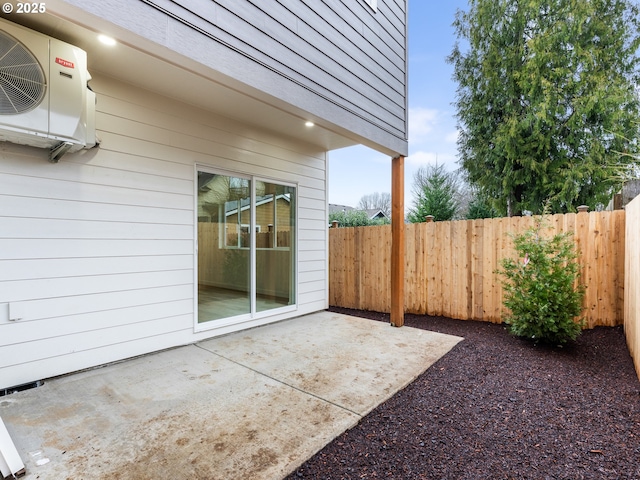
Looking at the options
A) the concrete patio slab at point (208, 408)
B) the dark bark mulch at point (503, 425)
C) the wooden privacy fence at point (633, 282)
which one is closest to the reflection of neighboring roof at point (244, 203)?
the concrete patio slab at point (208, 408)

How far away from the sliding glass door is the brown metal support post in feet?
4.90

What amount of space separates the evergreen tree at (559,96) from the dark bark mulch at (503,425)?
6863mm

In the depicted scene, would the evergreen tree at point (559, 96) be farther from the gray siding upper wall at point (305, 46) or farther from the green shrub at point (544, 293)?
the gray siding upper wall at point (305, 46)

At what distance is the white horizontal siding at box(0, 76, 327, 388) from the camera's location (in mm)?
2502

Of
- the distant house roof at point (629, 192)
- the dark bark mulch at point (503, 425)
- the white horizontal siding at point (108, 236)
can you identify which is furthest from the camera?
the distant house roof at point (629, 192)

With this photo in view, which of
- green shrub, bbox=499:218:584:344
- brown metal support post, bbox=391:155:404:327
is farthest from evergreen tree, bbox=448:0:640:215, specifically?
brown metal support post, bbox=391:155:404:327

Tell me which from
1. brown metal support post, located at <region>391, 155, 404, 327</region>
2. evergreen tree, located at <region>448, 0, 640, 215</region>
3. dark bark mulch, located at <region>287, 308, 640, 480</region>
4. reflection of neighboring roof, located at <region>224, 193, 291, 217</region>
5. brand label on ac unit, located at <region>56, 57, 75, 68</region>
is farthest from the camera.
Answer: evergreen tree, located at <region>448, 0, 640, 215</region>

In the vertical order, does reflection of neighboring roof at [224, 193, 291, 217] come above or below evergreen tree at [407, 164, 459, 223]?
below

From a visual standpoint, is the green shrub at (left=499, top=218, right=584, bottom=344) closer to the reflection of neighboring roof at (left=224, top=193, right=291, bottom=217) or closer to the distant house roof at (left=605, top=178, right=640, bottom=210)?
the distant house roof at (left=605, top=178, right=640, bottom=210)

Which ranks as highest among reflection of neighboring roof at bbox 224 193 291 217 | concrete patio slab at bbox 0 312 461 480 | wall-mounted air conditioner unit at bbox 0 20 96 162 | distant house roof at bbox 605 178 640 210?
wall-mounted air conditioner unit at bbox 0 20 96 162

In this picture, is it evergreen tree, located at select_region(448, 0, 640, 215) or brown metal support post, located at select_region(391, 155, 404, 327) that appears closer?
brown metal support post, located at select_region(391, 155, 404, 327)

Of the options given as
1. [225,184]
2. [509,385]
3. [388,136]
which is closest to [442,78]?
[388,136]

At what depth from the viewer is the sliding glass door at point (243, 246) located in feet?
12.3

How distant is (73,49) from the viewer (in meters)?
2.32
